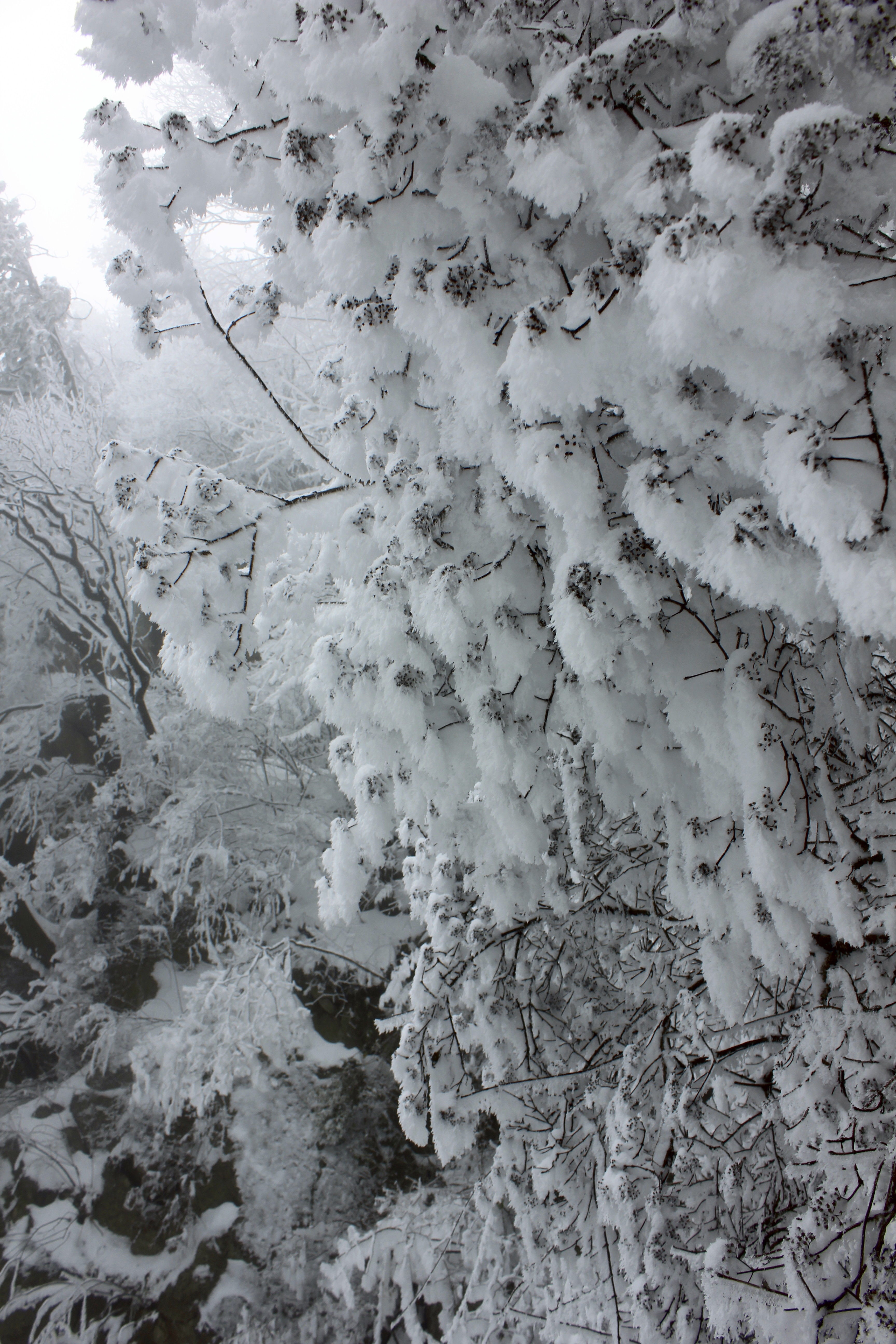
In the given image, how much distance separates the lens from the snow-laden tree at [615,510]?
3.81ft

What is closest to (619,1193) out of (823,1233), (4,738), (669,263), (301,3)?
(823,1233)

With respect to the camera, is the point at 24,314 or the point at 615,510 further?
the point at 24,314

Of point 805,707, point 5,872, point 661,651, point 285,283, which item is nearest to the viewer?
point 661,651

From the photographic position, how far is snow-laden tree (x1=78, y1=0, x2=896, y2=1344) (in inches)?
45.7

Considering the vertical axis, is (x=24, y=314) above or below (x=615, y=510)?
above

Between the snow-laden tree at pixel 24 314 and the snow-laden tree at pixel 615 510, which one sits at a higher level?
the snow-laden tree at pixel 24 314

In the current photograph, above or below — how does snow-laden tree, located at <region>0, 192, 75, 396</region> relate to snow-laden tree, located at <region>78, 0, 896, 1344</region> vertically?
above

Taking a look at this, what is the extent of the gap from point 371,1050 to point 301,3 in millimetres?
9191

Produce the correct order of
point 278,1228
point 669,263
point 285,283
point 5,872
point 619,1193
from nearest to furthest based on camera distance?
point 669,263, point 285,283, point 619,1193, point 278,1228, point 5,872

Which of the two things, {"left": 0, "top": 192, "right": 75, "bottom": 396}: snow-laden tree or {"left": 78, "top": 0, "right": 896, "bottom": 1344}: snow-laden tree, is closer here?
{"left": 78, "top": 0, "right": 896, "bottom": 1344}: snow-laden tree

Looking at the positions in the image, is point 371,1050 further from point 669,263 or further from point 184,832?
point 669,263

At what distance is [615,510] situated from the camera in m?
1.63

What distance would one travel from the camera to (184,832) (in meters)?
8.41

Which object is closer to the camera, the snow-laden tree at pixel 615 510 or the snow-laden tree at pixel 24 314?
the snow-laden tree at pixel 615 510
